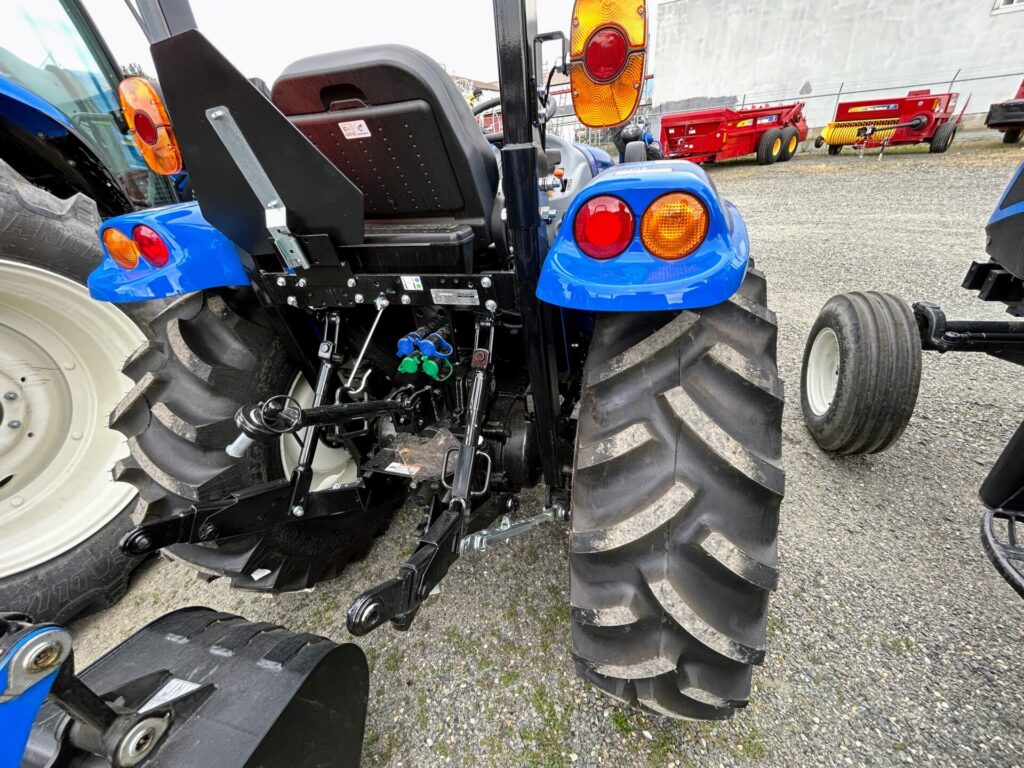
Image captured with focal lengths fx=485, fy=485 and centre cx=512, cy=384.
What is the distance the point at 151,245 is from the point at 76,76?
2103 mm

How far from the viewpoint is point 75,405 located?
2.00 meters

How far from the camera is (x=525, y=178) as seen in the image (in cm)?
106

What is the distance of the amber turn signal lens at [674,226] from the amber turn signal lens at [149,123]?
1263mm

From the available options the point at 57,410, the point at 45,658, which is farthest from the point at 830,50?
the point at 45,658

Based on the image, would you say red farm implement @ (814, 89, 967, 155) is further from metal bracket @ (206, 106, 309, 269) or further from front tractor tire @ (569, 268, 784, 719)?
metal bracket @ (206, 106, 309, 269)

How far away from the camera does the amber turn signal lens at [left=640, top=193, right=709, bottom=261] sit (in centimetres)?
101

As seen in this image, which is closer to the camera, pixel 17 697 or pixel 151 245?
pixel 17 697

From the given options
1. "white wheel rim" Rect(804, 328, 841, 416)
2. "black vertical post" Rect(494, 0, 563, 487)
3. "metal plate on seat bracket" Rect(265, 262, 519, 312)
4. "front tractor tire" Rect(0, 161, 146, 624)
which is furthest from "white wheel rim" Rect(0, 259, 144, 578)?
"white wheel rim" Rect(804, 328, 841, 416)

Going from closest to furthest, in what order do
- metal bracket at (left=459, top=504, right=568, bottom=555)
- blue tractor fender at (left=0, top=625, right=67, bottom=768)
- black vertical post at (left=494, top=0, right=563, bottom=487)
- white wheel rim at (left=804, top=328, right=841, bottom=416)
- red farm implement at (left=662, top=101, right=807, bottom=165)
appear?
blue tractor fender at (left=0, top=625, right=67, bottom=768)
black vertical post at (left=494, top=0, right=563, bottom=487)
metal bracket at (left=459, top=504, right=568, bottom=555)
white wheel rim at (left=804, top=328, right=841, bottom=416)
red farm implement at (left=662, top=101, right=807, bottom=165)

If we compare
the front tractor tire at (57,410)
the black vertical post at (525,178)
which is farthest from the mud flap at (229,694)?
the front tractor tire at (57,410)

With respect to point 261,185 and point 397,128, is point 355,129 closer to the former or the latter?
point 397,128

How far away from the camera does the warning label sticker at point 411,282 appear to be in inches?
52.2

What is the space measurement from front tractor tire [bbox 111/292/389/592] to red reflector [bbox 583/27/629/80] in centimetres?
131

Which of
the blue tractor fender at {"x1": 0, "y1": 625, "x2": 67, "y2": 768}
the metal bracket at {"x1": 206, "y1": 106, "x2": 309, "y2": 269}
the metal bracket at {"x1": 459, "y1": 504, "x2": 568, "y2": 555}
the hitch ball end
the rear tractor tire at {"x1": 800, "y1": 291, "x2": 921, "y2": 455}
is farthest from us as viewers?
the rear tractor tire at {"x1": 800, "y1": 291, "x2": 921, "y2": 455}
